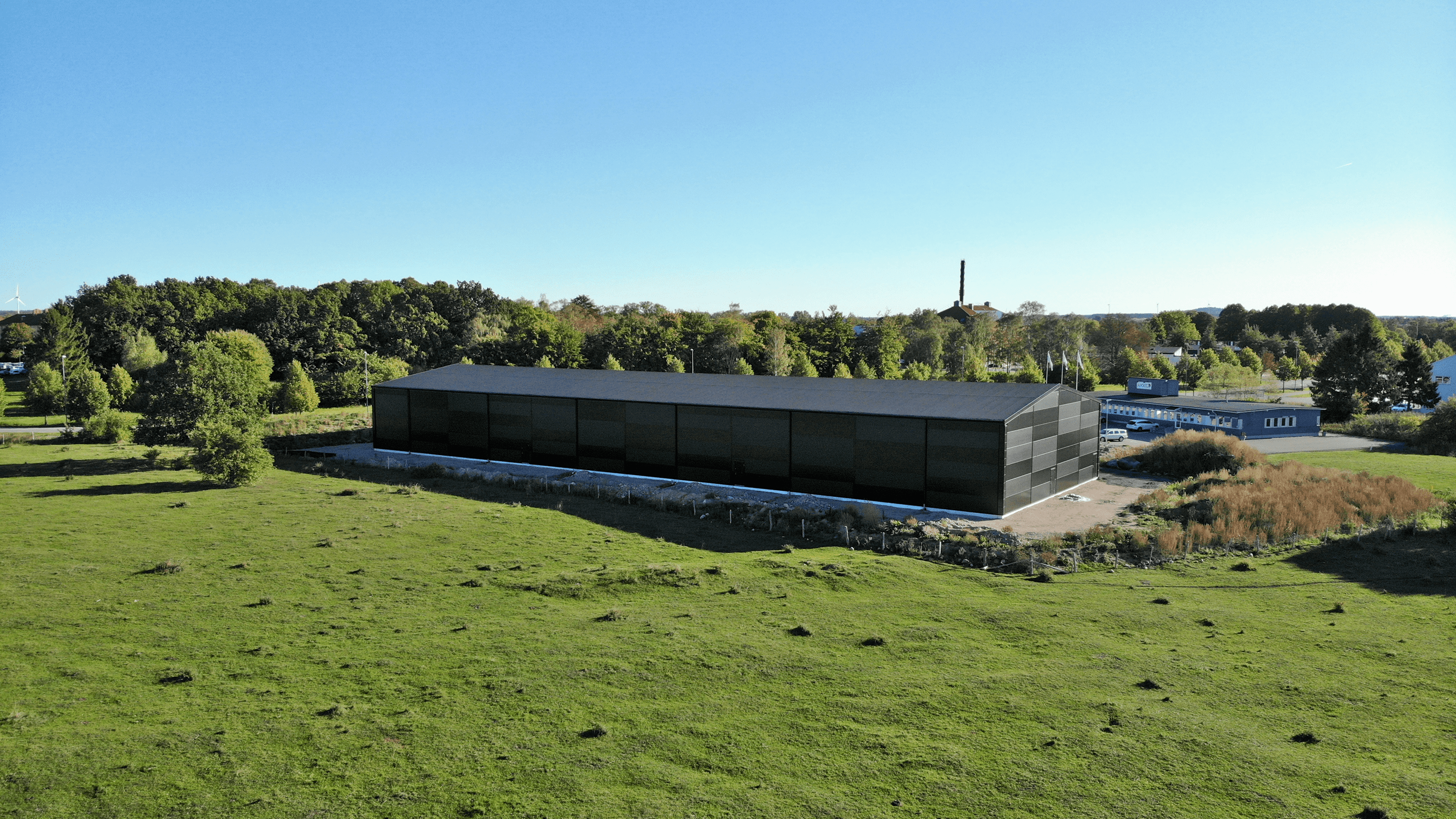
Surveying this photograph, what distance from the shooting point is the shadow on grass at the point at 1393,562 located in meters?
31.7

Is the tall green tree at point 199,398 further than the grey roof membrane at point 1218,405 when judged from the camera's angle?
No

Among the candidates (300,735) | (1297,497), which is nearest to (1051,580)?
(1297,497)

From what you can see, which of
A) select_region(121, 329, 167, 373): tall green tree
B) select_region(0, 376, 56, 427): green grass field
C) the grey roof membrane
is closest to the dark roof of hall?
the grey roof membrane

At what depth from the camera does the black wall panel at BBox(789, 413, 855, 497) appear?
46.3m

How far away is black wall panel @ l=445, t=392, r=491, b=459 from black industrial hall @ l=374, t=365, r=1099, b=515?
0.32 ft

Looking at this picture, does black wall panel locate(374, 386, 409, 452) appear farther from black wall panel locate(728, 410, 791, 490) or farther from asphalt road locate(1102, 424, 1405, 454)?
asphalt road locate(1102, 424, 1405, 454)

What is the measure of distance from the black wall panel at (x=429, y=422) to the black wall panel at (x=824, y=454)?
28982 millimetres

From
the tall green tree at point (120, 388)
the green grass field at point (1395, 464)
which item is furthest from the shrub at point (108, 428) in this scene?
the green grass field at point (1395, 464)

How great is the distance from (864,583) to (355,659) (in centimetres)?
1831

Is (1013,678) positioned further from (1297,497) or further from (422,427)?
(422,427)

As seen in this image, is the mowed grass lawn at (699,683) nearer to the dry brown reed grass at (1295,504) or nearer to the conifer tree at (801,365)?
the dry brown reed grass at (1295,504)

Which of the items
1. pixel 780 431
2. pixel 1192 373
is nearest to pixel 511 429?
pixel 780 431

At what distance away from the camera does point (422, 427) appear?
63.0 metres

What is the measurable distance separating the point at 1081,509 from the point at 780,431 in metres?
17.6
